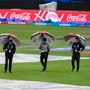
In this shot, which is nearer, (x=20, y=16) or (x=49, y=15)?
(x=49, y=15)

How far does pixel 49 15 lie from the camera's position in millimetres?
64062

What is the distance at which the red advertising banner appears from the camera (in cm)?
6322

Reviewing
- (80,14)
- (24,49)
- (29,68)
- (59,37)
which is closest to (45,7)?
(80,14)

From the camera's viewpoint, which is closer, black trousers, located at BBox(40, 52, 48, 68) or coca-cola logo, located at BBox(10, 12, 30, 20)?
black trousers, located at BBox(40, 52, 48, 68)

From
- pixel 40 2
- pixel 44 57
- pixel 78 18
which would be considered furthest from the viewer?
pixel 40 2

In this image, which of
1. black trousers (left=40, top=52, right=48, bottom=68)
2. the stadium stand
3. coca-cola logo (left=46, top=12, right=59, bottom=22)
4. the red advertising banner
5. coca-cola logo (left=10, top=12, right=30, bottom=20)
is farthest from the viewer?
the stadium stand

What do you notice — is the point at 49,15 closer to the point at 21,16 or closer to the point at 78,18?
the point at 21,16

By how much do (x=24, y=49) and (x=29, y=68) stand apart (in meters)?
12.5

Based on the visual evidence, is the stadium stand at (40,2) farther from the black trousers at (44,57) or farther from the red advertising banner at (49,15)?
the black trousers at (44,57)

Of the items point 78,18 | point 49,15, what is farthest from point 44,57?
point 49,15

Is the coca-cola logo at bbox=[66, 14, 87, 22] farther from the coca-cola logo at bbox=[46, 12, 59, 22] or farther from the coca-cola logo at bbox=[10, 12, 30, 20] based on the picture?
the coca-cola logo at bbox=[10, 12, 30, 20]

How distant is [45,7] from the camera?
73.4m

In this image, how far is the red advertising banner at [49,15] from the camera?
6322 cm

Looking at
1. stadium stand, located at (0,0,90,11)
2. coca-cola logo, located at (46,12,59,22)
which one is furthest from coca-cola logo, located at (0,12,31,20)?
stadium stand, located at (0,0,90,11)
